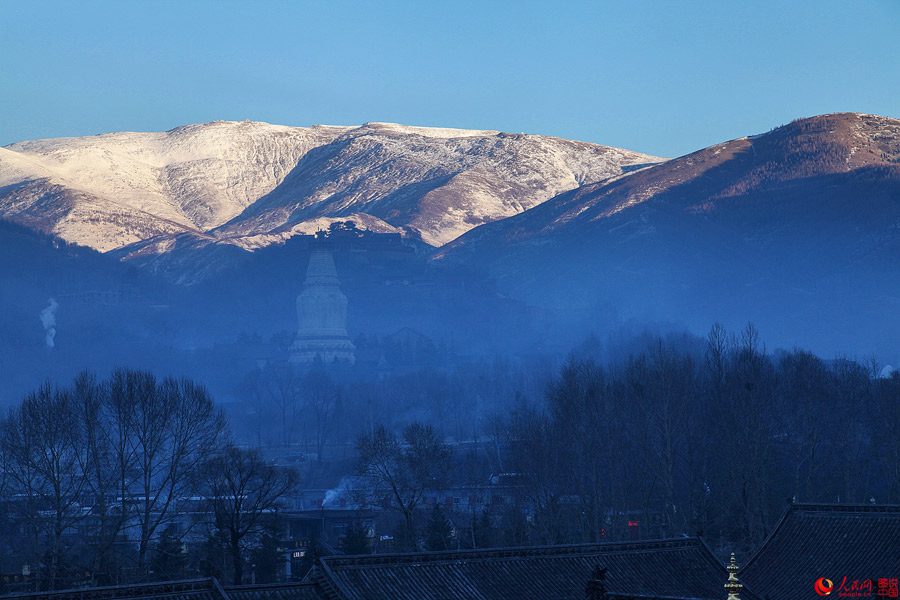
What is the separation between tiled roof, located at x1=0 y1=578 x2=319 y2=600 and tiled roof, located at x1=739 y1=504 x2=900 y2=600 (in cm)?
1515

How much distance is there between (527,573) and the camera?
36.0 m

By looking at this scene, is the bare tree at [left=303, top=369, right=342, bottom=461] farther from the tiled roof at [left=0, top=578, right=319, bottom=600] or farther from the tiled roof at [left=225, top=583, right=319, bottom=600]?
the tiled roof at [left=0, top=578, right=319, bottom=600]

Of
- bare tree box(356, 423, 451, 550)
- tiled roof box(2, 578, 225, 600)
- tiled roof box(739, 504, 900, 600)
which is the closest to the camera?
tiled roof box(2, 578, 225, 600)

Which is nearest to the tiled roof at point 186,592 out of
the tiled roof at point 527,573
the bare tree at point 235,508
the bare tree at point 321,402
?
the tiled roof at point 527,573

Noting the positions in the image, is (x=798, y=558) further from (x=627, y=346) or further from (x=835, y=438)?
(x=627, y=346)

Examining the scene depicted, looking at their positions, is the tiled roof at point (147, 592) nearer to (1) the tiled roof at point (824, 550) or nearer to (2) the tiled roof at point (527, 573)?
(2) the tiled roof at point (527, 573)

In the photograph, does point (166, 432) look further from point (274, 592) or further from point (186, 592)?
point (186, 592)

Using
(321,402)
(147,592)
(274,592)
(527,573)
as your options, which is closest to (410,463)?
(527,573)

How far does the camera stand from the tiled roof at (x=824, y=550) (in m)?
37.5

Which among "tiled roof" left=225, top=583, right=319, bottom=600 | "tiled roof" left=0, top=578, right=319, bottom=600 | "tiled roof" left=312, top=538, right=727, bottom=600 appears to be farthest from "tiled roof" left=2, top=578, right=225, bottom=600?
"tiled roof" left=312, top=538, right=727, bottom=600

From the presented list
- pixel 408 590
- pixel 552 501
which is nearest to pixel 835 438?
pixel 552 501

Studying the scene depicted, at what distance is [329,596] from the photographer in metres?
33.2

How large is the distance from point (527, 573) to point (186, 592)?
10.3 metres

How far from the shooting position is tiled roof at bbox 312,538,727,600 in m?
34.1
